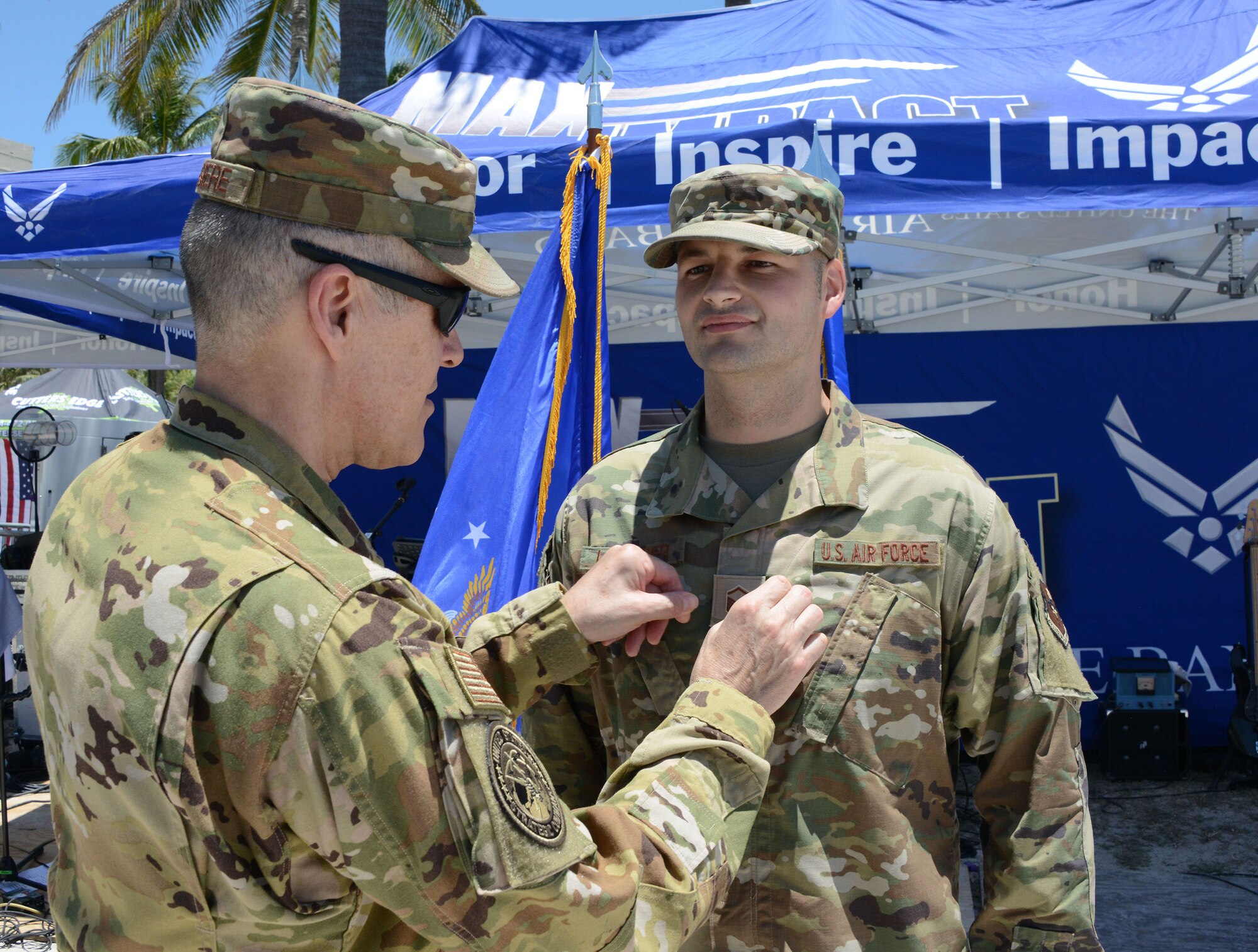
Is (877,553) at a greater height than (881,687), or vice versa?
(877,553)

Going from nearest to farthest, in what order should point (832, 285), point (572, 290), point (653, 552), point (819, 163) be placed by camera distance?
point (653, 552) < point (832, 285) < point (572, 290) < point (819, 163)

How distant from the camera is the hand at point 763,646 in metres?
1.42

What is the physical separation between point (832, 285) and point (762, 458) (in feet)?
1.33

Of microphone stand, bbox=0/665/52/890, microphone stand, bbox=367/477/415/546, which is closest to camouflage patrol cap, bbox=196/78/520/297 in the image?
microphone stand, bbox=0/665/52/890

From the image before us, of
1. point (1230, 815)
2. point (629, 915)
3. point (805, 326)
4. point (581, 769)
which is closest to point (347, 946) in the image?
point (629, 915)

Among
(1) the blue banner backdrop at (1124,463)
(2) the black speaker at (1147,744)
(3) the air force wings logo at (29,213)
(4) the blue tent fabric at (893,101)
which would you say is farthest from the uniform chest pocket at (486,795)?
(2) the black speaker at (1147,744)

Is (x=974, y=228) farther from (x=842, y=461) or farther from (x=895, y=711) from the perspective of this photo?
(x=895, y=711)

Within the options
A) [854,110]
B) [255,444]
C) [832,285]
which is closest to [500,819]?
[255,444]

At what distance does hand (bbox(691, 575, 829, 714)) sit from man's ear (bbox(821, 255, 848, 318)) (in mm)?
762

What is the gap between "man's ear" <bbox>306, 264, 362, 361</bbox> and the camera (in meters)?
1.13

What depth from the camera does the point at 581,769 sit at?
2049 millimetres

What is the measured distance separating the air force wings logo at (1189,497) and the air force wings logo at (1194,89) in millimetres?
2927

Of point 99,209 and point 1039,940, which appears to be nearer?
point 1039,940

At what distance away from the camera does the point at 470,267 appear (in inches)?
49.4
